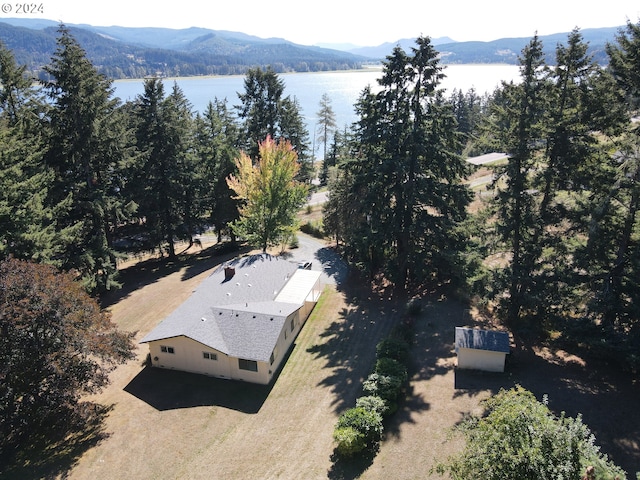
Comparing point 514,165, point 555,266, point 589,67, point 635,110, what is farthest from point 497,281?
point 589,67

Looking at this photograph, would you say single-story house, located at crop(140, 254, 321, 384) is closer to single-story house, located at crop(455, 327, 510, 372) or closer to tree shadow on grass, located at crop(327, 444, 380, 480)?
tree shadow on grass, located at crop(327, 444, 380, 480)

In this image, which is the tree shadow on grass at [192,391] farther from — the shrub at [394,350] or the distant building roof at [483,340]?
the distant building roof at [483,340]

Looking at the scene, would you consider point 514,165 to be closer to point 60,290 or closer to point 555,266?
point 555,266

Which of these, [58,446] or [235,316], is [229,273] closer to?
[235,316]

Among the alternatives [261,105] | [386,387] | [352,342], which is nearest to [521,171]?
[386,387]

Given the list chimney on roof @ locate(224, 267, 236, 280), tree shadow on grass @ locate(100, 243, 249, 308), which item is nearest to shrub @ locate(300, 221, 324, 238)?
tree shadow on grass @ locate(100, 243, 249, 308)

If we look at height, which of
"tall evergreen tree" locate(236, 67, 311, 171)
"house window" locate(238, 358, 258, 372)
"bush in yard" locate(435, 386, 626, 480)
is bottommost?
"house window" locate(238, 358, 258, 372)

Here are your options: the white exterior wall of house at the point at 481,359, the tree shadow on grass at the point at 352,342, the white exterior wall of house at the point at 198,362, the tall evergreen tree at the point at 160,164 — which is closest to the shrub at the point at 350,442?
the tree shadow on grass at the point at 352,342
